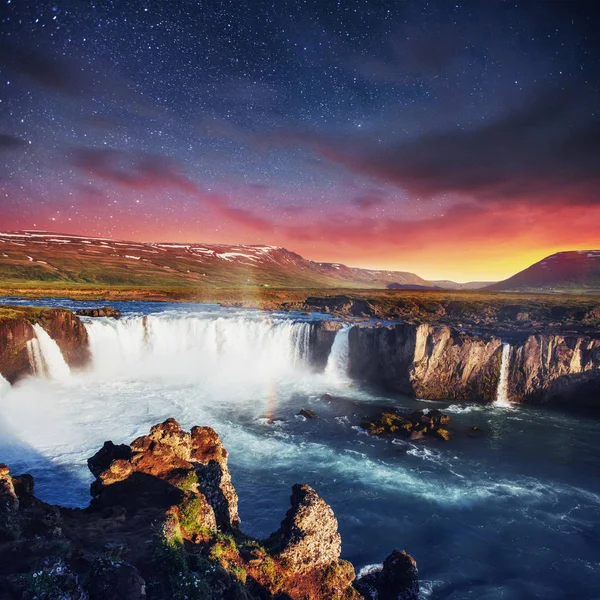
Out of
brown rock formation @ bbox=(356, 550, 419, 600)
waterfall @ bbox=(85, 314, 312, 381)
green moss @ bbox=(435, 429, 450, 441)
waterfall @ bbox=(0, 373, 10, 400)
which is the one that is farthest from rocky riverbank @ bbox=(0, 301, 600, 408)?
brown rock formation @ bbox=(356, 550, 419, 600)

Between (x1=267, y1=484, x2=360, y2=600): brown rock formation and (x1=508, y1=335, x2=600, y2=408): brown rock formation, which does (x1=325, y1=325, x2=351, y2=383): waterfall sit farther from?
(x1=267, y1=484, x2=360, y2=600): brown rock formation

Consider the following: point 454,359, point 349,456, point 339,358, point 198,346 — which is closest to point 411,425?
point 349,456

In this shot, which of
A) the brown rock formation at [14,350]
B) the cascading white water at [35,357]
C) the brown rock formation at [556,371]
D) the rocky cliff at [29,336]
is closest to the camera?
the brown rock formation at [556,371]

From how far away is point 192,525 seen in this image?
10.6 m

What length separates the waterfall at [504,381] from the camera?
1647 inches

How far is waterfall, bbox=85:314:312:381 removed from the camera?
50156 mm

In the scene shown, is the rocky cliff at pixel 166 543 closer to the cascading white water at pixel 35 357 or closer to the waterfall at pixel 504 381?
the waterfall at pixel 504 381

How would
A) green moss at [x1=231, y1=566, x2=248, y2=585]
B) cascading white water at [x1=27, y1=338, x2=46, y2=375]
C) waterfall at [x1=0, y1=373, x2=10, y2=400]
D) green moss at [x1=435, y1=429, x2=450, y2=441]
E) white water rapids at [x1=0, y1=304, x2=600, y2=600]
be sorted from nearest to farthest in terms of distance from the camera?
green moss at [x1=231, y1=566, x2=248, y2=585]
white water rapids at [x1=0, y1=304, x2=600, y2=600]
green moss at [x1=435, y1=429, x2=450, y2=441]
waterfall at [x1=0, y1=373, x2=10, y2=400]
cascading white water at [x1=27, y1=338, x2=46, y2=375]

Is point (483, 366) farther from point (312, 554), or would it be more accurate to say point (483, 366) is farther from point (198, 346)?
point (198, 346)

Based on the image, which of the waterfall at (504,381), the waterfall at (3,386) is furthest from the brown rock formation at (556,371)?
the waterfall at (3,386)

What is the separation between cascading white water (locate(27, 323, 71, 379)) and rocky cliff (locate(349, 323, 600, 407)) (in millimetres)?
39390

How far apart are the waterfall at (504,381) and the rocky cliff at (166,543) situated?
34.1m

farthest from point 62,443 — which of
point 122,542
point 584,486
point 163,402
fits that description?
point 584,486

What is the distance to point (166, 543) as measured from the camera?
8789mm
